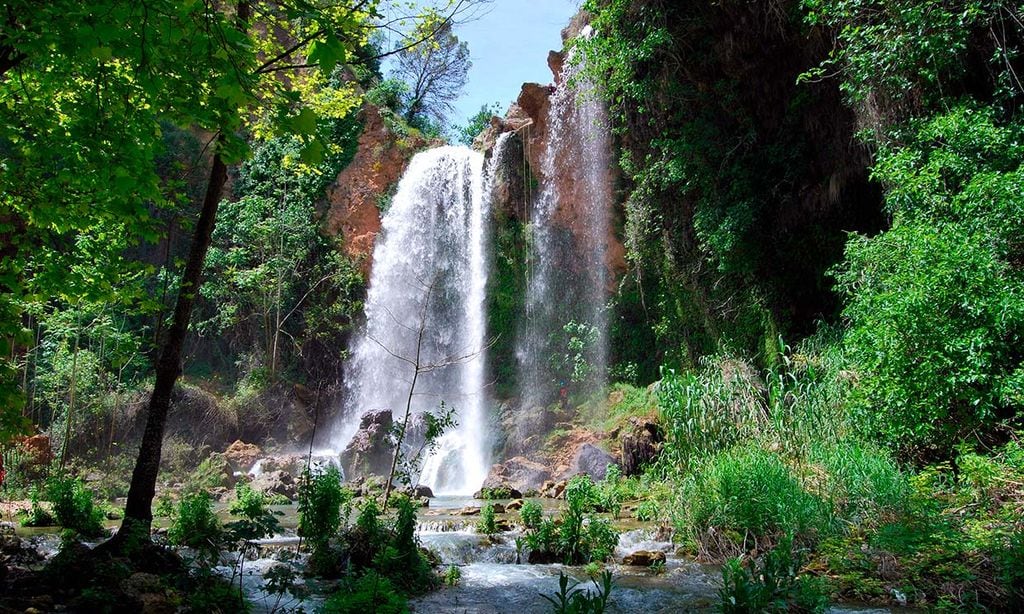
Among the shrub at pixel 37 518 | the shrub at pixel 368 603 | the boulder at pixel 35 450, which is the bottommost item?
the shrub at pixel 368 603

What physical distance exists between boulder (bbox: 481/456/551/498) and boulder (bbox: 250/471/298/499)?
399cm

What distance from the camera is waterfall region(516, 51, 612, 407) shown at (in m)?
19.2

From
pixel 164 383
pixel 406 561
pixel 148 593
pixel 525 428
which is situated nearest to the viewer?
pixel 148 593

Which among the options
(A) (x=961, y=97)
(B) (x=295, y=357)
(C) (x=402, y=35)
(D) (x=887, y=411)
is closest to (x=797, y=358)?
(D) (x=887, y=411)

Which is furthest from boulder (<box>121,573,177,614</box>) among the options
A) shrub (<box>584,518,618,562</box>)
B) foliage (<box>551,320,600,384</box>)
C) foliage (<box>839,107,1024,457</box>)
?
foliage (<box>551,320,600,384</box>)

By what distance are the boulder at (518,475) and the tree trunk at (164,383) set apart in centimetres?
913

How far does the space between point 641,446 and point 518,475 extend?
3.75m

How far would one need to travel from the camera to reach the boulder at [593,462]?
1360cm

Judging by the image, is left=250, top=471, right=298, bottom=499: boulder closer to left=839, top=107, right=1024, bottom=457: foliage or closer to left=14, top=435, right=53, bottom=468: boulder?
left=14, top=435, right=53, bottom=468: boulder

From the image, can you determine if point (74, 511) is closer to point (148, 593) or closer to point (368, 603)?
point (148, 593)

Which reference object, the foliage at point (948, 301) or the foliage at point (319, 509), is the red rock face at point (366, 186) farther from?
the foliage at point (948, 301)

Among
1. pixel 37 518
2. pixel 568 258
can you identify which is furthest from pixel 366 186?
pixel 37 518

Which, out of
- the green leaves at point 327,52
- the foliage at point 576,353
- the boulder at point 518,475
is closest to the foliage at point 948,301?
the green leaves at point 327,52

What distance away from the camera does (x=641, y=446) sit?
41.1 ft
